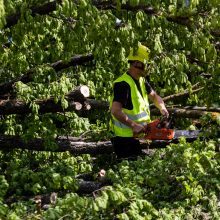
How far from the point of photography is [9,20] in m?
5.34

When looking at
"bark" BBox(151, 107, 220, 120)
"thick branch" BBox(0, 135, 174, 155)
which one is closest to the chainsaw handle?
"thick branch" BBox(0, 135, 174, 155)

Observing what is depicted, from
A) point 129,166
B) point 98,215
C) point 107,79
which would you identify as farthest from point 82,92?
point 98,215

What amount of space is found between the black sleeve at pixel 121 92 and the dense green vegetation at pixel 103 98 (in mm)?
307

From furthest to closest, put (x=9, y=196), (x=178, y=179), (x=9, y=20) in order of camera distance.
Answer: (x=9, y=20), (x=9, y=196), (x=178, y=179)

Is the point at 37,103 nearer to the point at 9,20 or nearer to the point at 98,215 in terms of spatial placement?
the point at 9,20

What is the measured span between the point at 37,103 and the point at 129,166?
1.67 metres

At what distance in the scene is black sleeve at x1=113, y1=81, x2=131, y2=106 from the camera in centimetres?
534

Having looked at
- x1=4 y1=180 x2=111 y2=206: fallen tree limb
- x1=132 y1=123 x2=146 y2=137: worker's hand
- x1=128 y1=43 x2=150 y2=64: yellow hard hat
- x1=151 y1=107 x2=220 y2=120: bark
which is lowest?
x1=151 y1=107 x2=220 y2=120: bark

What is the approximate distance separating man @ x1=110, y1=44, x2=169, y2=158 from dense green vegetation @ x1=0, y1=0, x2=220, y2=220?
15 centimetres

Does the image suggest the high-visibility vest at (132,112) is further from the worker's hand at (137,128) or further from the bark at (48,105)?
the bark at (48,105)

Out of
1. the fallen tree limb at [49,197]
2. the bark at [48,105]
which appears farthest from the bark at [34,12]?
the fallen tree limb at [49,197]

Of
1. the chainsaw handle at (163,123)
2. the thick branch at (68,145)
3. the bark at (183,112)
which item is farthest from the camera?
the bark at (183,112)

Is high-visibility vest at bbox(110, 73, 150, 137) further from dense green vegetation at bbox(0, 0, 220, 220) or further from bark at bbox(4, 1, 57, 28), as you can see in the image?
bark at bbox(4, 1, 57, 28)

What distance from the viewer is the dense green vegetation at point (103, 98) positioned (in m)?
4.05
